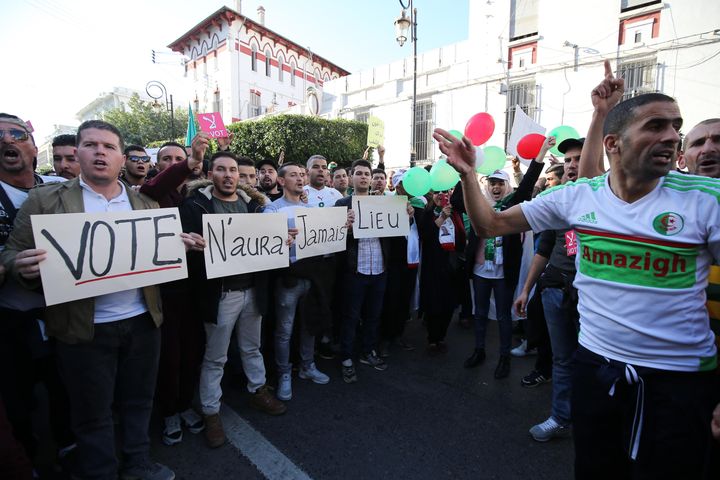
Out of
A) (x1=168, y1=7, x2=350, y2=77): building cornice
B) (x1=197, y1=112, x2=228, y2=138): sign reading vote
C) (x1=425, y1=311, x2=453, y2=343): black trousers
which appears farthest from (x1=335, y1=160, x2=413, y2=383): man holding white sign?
(x1=168, y1=7, x2=350, y2=77): building cornice

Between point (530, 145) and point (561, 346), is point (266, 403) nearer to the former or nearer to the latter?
point (561, 346)

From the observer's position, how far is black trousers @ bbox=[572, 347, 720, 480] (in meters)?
1.38

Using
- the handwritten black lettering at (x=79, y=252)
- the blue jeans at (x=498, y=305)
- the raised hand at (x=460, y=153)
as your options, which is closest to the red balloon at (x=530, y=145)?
the blue jeans at (x=498, y=305)

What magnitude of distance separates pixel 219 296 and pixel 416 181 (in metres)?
2.23

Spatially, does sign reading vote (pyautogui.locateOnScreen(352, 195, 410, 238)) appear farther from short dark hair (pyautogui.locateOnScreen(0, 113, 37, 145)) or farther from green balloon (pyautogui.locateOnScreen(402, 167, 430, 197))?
short dark hair (pyautogui.locateOnScreen(0, 113, 37, 145))

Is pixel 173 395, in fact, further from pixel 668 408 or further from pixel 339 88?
pixel 339 88

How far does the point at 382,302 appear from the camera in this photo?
3.91 metres

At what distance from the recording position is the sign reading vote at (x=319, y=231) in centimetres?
318

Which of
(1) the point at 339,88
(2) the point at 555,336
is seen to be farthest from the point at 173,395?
(1) the point at 339,88

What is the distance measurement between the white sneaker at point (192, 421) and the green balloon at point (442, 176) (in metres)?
2.97

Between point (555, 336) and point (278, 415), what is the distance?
2.22 metres

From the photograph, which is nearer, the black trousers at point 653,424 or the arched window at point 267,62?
the black trousers at point 653,424

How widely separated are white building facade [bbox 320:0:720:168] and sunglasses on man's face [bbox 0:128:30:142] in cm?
1427

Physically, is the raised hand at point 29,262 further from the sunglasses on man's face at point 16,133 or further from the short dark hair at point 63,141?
the short dark hair at point 63,141
